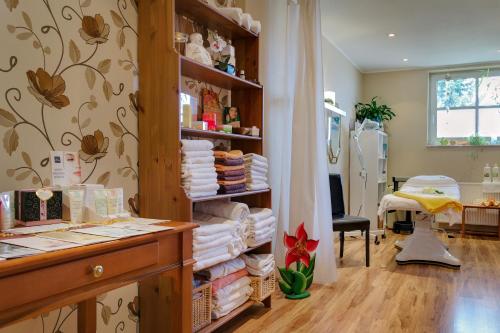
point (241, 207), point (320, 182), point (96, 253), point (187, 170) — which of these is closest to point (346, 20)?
point (320, 182)

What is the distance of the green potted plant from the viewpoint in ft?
19.5

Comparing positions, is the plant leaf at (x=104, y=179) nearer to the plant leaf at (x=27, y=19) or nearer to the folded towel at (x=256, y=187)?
the plant leaf at (x=27, y=19)

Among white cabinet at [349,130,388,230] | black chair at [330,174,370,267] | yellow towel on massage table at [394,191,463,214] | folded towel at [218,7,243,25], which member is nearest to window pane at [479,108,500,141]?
white cabinet at [349,130,388,230]

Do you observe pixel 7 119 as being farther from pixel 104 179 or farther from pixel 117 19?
pixel 117 19

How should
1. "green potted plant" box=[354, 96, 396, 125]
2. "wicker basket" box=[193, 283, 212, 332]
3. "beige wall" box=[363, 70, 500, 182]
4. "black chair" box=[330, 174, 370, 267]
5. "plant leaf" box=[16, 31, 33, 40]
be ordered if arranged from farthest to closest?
"beige wall" box=[363, 70, 500, 182]
"green potted plant" box=[354, 96, 396, 125]
"black chair" box=[330, 174, 370, 267]
"wicker basket" box=[193, 283, 212, 332]
"plant leaf" box=[16, 31, 33, 40]

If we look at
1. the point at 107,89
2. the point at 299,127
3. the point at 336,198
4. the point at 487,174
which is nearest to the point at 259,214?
the point at 299,127

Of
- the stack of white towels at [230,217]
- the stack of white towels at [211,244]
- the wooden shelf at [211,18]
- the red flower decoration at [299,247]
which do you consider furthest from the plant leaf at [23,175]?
the red flower decoration at [299,247]

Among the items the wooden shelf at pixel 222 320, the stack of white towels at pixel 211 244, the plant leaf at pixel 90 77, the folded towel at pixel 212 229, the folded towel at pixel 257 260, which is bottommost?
the wooden shelf at pixel 222 320

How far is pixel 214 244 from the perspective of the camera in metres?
2.06

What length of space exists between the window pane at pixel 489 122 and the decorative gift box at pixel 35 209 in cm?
628

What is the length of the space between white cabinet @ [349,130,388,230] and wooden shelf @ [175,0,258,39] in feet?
10.7

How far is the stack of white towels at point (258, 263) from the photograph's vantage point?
2537 millimetres

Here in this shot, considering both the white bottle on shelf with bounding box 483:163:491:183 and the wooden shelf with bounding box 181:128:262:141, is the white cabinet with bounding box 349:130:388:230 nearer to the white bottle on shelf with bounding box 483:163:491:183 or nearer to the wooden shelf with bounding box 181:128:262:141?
the white bottle on shelf with bounding box 483:163:491:183

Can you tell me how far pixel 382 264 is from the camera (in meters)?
3.86
